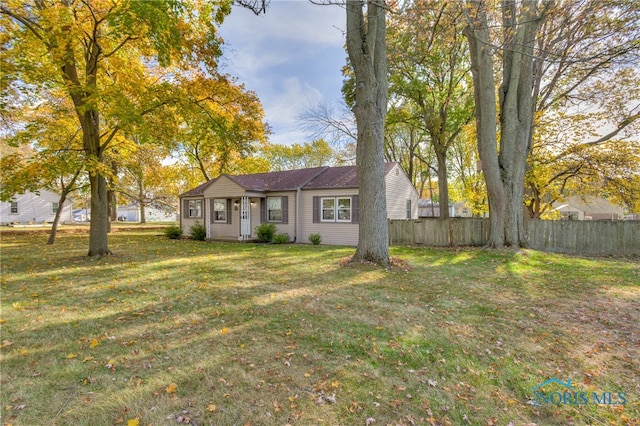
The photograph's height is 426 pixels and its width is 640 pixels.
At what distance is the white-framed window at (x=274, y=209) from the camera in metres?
16.3

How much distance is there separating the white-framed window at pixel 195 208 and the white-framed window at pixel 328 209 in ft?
27.9

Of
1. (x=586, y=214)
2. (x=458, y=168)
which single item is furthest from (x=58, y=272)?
(x=586, y=214)

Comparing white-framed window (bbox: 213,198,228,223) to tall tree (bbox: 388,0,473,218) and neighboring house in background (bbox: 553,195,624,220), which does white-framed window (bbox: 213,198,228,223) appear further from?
neighboring house in background (bbox: 553,195,624,220)

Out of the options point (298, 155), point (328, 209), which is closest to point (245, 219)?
point (328, 209)

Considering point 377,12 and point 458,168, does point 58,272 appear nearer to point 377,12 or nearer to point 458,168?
point 377,12

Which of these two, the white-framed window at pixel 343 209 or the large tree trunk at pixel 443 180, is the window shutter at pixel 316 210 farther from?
the large tree trunk at pixel 443 180

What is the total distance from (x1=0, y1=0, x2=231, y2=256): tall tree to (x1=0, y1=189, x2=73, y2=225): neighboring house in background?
88.8ft

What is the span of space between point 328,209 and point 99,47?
10.5 meters

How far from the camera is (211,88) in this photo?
10562mm

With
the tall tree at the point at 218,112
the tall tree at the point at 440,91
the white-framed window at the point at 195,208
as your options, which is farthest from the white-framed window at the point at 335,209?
the white-framed window at the point at 195,208

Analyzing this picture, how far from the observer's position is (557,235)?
476 inches

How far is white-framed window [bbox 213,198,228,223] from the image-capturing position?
1750 centimetres

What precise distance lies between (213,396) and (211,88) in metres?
10.3

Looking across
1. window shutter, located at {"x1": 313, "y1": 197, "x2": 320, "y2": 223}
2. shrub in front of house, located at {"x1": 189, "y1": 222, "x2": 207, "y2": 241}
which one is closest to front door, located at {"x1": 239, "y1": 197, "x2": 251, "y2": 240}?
shrub in front of house, located at {"x1": 189, "y1": 222, "x2": 207, "y2": 241}
